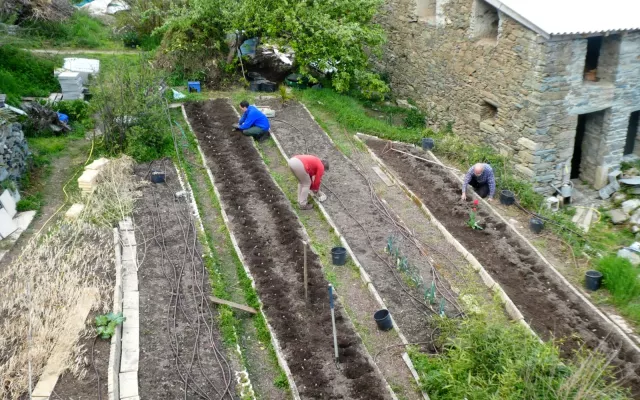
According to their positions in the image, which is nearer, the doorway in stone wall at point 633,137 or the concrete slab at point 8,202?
the concrete slab at point 8,202

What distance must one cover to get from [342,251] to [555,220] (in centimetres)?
414

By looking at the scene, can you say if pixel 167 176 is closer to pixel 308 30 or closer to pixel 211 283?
pixel 211 283

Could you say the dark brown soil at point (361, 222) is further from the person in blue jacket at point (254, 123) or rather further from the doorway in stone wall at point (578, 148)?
the doorway in stone wall at point (578, 148)

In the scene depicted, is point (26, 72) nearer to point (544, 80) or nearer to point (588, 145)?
point (544, 80)

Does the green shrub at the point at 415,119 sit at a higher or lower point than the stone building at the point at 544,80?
lower

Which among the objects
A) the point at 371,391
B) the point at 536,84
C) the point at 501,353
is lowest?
the point at 371,391

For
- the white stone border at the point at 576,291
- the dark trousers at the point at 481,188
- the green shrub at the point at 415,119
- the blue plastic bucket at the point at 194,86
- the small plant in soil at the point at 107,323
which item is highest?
the blue plastic bucket at the point at 194,86

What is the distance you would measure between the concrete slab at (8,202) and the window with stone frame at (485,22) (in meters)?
9.99

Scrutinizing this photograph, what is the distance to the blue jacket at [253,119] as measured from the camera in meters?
13.5

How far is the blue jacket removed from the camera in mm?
13547

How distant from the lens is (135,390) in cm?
747

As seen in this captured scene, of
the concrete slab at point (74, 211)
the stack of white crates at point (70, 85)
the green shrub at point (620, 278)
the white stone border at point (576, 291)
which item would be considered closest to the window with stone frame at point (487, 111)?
the white stone border at point (576, 291)

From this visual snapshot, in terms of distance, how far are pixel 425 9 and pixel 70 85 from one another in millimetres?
9106

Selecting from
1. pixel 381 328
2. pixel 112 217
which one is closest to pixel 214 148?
pixel 112 217
